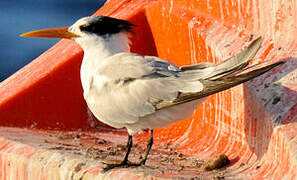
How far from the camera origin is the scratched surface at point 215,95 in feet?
9.67

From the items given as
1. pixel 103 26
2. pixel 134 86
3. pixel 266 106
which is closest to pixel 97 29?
pixel 103 26

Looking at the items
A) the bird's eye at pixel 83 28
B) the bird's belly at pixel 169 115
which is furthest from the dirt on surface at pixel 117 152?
the bird's eye at pixel 83 28

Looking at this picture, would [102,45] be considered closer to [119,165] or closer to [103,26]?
[103,26]

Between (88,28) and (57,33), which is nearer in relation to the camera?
(88,28)

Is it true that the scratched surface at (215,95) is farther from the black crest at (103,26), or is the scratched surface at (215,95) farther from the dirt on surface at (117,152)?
the black crest at (103,26)

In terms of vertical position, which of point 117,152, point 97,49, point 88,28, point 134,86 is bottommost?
point 117,152

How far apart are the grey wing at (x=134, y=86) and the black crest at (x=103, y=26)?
0.70ft

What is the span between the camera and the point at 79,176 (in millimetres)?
3068

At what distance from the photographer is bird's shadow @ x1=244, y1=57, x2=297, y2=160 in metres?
2.93

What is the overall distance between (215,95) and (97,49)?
72 cm

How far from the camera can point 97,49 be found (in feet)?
11.1

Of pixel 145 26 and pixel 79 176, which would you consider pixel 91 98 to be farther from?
pixel 145 26

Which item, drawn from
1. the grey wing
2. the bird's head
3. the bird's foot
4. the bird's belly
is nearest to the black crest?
the bird's head

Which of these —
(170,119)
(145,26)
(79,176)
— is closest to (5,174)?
(79,176)
